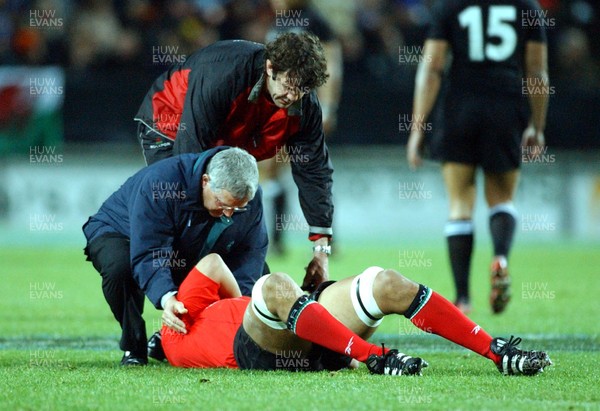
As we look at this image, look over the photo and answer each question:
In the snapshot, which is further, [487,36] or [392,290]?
[487,36]

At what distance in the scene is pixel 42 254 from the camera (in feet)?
42.0

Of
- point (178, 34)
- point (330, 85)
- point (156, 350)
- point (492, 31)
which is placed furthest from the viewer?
point (178, 34)

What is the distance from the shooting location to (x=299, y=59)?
510 cm

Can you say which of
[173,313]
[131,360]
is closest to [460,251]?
[131,360]

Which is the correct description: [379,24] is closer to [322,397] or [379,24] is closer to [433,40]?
[433,40]

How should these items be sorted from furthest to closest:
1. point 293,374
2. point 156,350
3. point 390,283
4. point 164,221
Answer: point 156,350 → point 164,221 → point 293,374 → point 390,283

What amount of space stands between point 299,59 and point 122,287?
1338 mm

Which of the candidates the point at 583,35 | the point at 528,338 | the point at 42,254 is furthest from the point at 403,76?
the point at 528,338

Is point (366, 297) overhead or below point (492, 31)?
below

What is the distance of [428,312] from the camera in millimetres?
4398

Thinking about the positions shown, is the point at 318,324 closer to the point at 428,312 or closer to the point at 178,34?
the point at 428,312

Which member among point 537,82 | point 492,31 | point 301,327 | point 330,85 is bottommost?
point 301,327

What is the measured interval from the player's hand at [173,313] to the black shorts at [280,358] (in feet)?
0.81

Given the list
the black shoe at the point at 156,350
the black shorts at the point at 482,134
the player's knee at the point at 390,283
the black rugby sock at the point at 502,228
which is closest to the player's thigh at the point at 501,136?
the black shorts at the point at 482,134
